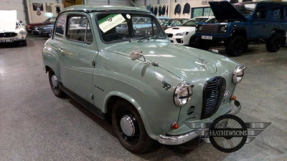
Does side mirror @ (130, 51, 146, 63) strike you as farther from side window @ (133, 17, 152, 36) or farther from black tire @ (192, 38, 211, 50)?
black tire @ (192, 38, 211, 50)

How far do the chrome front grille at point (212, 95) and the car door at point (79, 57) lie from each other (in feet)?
4.46

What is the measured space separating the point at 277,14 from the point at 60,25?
8.67 metres

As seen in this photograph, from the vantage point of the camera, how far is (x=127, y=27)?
2.85 metres

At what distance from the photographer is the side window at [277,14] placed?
26.4ft

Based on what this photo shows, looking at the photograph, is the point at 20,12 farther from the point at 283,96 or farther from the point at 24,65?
the point at 283,96

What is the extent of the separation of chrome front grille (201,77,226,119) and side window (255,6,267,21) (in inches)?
273

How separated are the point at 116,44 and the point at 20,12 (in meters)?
19.0

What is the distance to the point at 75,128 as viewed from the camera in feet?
9.21

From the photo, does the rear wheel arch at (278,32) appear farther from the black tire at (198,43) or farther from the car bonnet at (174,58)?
the car bonnet at (174,58)

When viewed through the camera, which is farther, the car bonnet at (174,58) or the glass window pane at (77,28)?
the glass window pane at (77,28)

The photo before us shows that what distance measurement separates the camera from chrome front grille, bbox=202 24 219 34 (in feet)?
23.9

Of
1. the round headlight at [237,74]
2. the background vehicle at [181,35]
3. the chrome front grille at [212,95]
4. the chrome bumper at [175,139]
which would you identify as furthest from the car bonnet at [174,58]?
the background vehicle at [181,35]

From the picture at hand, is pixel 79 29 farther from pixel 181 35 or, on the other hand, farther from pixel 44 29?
pixel 44 29

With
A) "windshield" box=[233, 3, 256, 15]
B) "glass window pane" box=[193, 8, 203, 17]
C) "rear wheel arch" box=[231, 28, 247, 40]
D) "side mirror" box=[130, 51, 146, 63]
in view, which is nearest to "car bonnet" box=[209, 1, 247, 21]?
"rear wheel arch" box=[231, 28, 247, 40]
